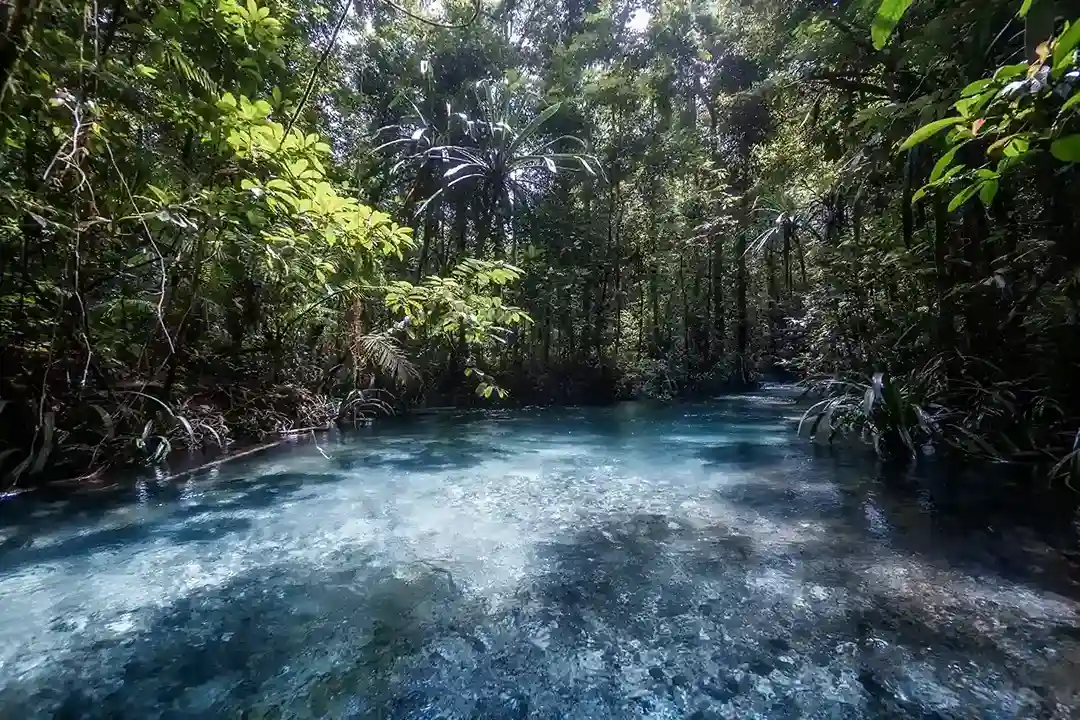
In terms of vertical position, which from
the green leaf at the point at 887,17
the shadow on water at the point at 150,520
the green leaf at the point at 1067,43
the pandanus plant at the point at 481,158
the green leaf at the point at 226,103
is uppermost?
the pandanus plant at the point at 481,158

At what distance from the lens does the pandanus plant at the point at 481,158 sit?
1245 cm

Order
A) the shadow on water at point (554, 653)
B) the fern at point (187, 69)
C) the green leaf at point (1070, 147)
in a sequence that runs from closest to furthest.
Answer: the green leaf at point (1070, 147)
the shadow on water at point (554, 653)
the fern at point (187, 69)

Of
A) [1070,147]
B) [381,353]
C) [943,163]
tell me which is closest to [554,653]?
[943,163]

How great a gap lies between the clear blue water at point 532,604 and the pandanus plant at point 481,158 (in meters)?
9.00

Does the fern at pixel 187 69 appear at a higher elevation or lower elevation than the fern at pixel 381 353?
higher

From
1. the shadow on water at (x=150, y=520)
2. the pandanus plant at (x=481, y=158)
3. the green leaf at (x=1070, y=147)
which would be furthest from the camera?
the pandanus plant at (x=481, y=158)

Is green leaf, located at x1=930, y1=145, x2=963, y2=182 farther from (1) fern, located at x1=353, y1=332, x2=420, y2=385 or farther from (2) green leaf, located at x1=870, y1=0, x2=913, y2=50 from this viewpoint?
(1) fern, located at x1=353, y1=332, x2=420, y2=385

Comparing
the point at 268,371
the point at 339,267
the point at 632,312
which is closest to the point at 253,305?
the point at 268,371

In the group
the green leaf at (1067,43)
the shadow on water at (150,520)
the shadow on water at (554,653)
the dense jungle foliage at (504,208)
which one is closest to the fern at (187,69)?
the dense jungle foliage at (504,208)

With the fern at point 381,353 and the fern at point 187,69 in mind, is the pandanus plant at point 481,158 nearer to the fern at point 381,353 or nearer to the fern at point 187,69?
the fern at point 381,353

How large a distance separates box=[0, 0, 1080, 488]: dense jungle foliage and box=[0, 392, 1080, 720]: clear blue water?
1.34 meters

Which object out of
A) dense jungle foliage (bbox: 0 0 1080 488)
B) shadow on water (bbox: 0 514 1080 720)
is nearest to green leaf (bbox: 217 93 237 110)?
dense jungle foliage (bbox: 0 0 1080 488)

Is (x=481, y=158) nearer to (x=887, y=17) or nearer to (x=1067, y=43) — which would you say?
(x=887, y=17)

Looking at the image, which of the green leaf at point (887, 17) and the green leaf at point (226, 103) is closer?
the green leaf at point (887, 17)
